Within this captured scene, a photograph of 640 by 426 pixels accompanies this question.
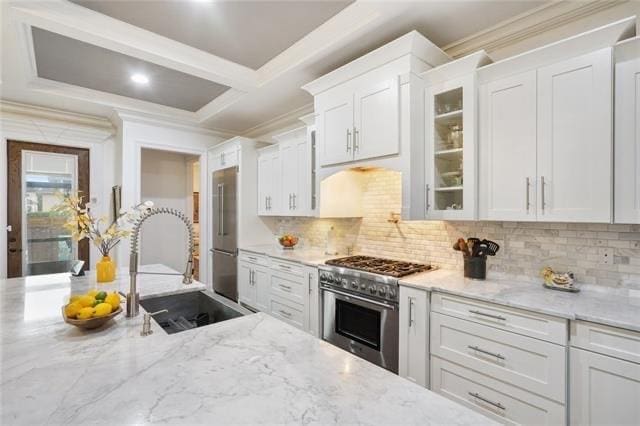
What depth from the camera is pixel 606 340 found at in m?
1.40

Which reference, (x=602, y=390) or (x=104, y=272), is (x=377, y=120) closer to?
(x=602, y=390)

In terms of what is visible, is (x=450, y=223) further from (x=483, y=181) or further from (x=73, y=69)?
(x=73, y=69)

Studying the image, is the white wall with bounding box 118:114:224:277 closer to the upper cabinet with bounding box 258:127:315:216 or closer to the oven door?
the upper cabinet with bounding box 258:127:315:216

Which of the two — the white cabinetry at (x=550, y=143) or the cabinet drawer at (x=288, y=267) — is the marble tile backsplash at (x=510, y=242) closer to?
the white cabinetry at (x=550, y=143)

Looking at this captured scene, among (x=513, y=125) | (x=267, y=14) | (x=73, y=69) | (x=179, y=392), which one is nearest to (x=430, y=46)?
(x=513, y=125)

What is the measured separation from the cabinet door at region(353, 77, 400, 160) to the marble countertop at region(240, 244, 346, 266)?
44.2 inches

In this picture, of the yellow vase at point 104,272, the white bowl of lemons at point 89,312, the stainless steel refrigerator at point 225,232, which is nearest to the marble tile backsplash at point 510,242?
the stainless steel refrigerator at point 225,232

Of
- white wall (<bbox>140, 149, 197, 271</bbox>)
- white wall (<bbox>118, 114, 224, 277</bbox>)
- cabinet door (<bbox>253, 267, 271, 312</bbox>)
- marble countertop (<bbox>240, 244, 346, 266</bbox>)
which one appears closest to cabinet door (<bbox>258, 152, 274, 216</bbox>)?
marble countertop (<bbox>240, 244, 346, 266</bbox>)

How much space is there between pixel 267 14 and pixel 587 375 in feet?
9.52

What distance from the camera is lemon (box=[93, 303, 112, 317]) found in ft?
4.28

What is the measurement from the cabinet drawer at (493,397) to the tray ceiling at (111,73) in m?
3.50

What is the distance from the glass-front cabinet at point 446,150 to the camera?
7.10 feet

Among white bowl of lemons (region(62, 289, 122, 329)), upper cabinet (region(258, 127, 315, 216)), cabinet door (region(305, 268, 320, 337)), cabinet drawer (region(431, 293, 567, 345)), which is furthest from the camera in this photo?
upper cabinet (region(258, 127, 315, 216))

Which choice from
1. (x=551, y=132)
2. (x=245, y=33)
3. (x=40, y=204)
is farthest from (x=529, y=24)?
(x=40, y=204)
